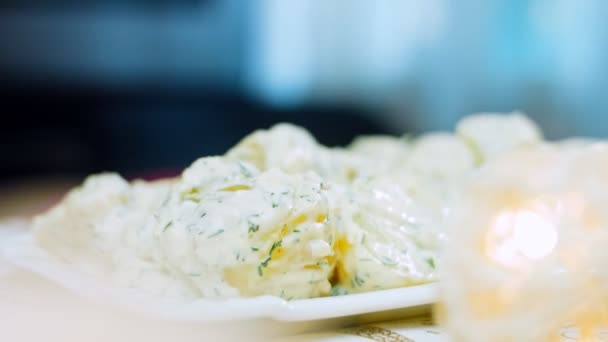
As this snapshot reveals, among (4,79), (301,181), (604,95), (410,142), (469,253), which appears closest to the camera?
(469,253)

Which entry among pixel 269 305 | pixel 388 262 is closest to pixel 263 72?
pixel 388 262

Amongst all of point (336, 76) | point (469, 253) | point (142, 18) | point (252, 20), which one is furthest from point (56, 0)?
point (469, 253)

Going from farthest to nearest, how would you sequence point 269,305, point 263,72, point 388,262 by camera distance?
1. point 263,72
2. point 388,262
3. point 269,305

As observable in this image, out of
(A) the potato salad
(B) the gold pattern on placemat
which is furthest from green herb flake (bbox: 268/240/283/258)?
(B) the gold pattern on placemat

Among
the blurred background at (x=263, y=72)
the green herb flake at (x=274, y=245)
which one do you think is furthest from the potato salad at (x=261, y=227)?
the blurred background at (x=263, y=72)

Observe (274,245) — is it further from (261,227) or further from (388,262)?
(388,262)

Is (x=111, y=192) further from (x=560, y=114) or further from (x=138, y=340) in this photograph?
(x=560, y=114)

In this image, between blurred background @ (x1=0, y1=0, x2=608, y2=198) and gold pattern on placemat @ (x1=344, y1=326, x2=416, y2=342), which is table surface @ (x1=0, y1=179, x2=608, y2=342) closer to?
gold pattern on placemat @ (x1=344, y1=326, x2=416, y2=342)

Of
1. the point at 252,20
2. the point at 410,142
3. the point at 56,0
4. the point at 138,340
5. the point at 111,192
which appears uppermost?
the point at 252,20
